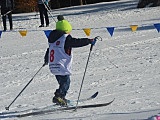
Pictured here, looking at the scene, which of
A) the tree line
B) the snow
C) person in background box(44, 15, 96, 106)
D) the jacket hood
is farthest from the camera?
the tree line

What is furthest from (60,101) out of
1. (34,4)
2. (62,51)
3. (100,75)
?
(34,4)

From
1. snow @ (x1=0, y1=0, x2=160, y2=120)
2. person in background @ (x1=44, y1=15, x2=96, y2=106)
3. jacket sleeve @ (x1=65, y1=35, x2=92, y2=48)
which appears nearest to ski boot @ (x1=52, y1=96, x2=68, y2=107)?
person in background @ (x1=44, y1=15, x2=96, y2=106)

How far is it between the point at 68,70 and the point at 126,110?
1116 mm

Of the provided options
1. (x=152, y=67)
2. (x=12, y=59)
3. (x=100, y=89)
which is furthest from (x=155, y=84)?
(x=12, y=59)

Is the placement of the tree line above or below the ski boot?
below

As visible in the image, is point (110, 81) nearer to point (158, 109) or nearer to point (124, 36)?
point (158, 109)

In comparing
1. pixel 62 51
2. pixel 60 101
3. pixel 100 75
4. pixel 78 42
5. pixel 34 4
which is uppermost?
pixel 78 42

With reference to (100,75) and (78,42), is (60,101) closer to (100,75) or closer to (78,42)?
(78,42)

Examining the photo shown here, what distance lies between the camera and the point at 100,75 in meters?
10.5

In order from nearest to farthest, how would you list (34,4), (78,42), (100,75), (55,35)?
1. (78,42)
2. (55,35)
3. (100,75)
4. (34,4)

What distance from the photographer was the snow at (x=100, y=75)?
24.3 feet

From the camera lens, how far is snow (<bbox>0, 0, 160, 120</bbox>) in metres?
7.41

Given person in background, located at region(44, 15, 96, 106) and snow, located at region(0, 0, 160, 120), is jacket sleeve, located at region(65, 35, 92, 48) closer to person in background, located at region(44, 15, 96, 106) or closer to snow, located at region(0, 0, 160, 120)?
person in background, located at region(44, 15, 96, 106)

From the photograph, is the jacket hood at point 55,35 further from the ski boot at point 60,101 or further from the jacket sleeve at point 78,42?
the ski boot at point 60,101
